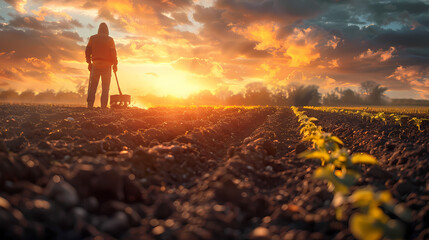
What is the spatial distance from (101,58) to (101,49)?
14.3 inches

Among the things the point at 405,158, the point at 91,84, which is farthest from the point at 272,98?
the point at 405,158

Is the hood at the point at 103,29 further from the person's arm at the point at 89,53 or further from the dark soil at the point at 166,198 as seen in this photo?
the dark soil at the point at 166,198

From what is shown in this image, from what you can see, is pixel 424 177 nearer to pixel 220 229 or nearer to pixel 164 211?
pixel 220 229

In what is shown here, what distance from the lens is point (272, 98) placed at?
221 ft

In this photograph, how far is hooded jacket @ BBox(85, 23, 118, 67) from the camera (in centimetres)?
1096

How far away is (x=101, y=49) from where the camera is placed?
11.0 meters

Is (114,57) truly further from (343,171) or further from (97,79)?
(343,171)

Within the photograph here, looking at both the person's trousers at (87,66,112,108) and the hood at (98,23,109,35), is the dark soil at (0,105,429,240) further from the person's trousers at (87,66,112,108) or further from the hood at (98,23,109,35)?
the hood at (98,23,109,35)

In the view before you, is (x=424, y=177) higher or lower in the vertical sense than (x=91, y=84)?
lower

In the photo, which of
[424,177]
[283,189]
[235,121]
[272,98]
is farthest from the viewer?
[272,98]

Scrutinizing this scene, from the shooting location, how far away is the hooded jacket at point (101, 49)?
11.0 metres

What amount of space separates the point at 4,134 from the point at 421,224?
632 centimetres

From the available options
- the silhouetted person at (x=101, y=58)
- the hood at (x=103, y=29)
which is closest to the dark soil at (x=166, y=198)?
the silhouetted person at (x=101, y=58)

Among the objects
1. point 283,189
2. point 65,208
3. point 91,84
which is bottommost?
point 283,189
